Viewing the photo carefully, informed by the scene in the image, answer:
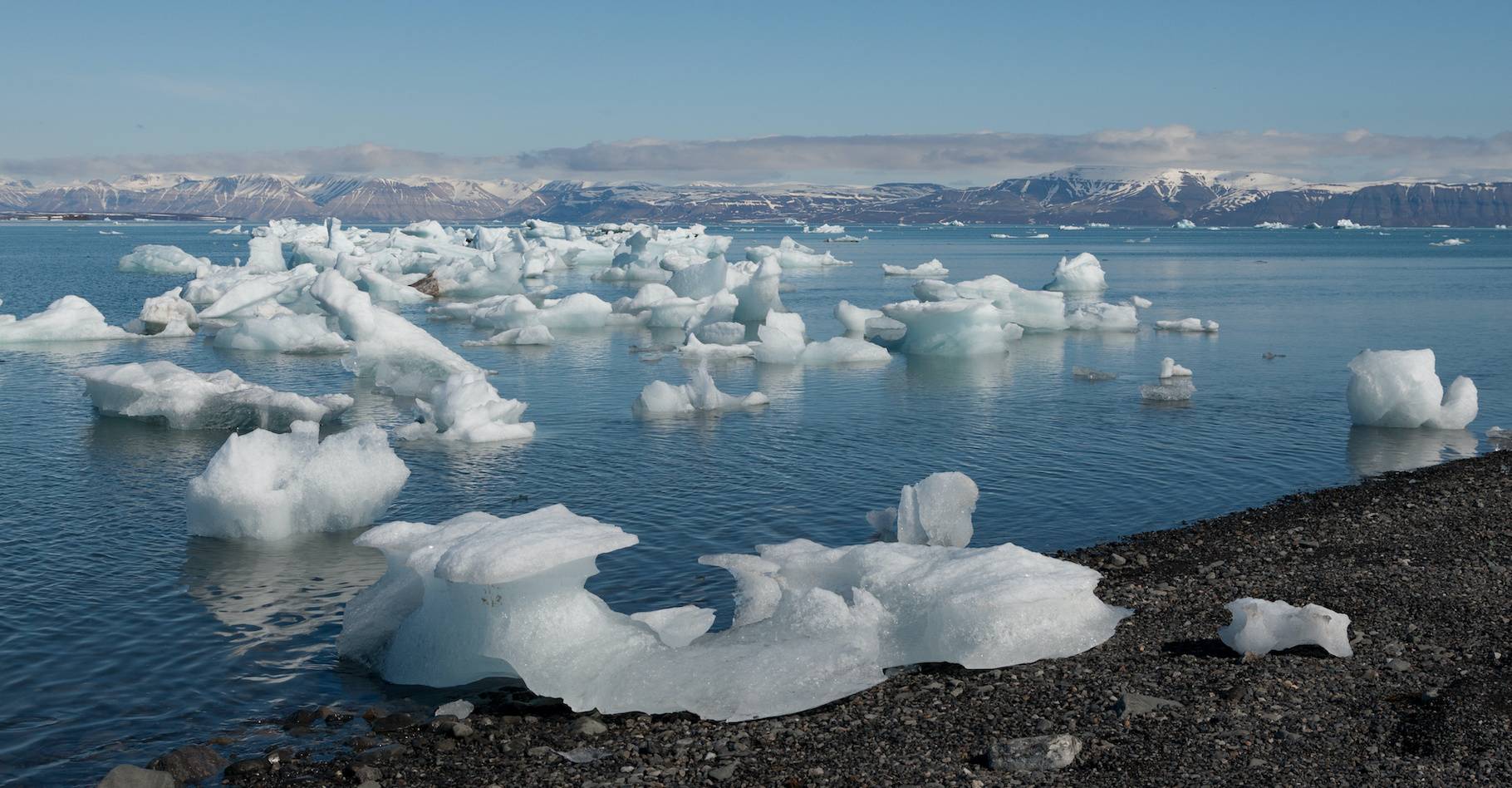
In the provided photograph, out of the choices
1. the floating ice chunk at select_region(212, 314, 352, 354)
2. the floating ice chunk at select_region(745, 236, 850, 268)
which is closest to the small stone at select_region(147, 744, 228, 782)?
the floating ice chunk at select_region(212, 314, 352, 354)

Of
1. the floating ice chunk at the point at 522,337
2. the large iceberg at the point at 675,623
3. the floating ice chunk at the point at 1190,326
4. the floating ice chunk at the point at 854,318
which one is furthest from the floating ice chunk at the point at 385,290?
the large iceberg at the point at 675,623

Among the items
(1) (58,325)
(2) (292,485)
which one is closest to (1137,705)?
(2) (292,485)

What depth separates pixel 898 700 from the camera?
7340 mm

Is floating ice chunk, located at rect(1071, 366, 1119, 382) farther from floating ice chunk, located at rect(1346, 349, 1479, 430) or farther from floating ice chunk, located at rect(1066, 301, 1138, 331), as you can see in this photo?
floating ice chunk, located at rect(1066, 301, 1138, 331)

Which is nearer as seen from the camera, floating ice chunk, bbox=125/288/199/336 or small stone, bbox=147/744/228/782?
small stone, bbox=147/744/228/782

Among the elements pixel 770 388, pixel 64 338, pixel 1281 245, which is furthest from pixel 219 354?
pixel 1281 245

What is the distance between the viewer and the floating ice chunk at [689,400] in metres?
19.0

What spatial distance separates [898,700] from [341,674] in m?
3.75

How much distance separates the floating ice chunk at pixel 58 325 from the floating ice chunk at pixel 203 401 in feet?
39.3

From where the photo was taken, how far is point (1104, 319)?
108 feet

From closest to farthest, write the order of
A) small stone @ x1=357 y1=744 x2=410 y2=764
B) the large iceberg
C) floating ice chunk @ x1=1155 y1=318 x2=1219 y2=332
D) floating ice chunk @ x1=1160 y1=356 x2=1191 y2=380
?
small stone @ x1=357 y1=744 x2=410 y2=764
the large iceberg
floating ice chunk @ x1=1160 y1=356 x2=1191 y2=380
floating ice chunk @ x1=1155 y1=318 x2=1219 y2=332

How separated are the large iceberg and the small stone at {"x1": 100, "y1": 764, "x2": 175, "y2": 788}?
1822 mm

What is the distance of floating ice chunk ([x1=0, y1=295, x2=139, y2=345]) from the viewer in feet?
92.0

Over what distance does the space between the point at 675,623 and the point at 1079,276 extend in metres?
40.4
